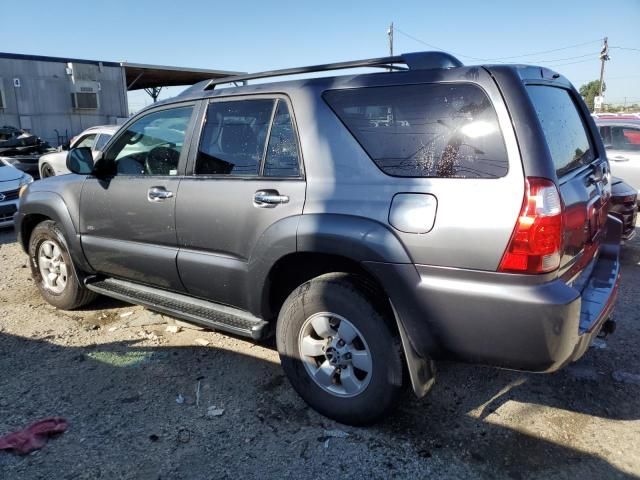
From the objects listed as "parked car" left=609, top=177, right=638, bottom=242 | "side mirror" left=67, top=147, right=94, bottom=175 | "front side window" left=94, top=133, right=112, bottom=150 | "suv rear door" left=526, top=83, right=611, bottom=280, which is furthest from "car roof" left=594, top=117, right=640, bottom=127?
"front side window" left=94, top=133, right=112, bottom=150

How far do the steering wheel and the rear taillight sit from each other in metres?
2.33

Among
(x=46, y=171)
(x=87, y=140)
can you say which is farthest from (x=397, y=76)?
(x=46, y=171)

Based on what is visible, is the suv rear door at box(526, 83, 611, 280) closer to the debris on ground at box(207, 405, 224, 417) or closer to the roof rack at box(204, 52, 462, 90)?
the roof rack at box(204, 52, 462, 90)

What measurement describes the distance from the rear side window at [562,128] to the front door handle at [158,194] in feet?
7.61

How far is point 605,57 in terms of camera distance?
127 feet

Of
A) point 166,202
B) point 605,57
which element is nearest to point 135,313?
point 166,202

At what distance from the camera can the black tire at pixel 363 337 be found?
2.61m

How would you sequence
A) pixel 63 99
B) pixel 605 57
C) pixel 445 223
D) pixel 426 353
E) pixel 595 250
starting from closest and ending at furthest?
pixel 445 223 → pixel 426 353 → pixel 595 250 → pixel 63 99 → pixel 605 57

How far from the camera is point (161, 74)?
31.1 metres

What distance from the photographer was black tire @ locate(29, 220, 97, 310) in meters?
4.47

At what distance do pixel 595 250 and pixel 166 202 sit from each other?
108 inches

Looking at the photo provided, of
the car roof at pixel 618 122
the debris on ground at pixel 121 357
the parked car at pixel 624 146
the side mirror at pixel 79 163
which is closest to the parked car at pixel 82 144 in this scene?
the side mirror at pixel 79 163

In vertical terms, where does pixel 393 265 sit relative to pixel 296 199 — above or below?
below

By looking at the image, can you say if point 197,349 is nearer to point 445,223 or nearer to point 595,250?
point 445,223
